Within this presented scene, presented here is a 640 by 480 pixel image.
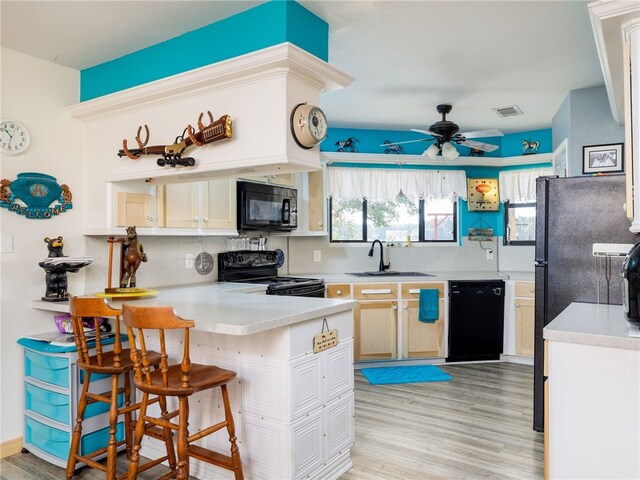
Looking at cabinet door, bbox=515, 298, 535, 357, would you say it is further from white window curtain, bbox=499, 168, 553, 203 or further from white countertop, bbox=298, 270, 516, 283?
white window curtain, bbox=499, 168, 553, 203

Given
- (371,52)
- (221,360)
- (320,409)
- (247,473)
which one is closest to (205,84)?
(371,52)

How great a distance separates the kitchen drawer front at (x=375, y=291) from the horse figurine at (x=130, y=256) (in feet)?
7.12

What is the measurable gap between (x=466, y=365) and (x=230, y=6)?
3.94 metres

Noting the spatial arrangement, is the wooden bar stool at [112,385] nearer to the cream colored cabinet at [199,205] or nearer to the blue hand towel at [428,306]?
the cream colored cabinet at [199,205]

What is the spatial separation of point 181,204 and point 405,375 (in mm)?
2567

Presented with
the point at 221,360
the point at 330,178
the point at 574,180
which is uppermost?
the point at 330,178

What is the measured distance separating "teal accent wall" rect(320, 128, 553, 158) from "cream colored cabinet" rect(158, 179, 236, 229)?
5.94ft

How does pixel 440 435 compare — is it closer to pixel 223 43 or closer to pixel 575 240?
pixel 575 240

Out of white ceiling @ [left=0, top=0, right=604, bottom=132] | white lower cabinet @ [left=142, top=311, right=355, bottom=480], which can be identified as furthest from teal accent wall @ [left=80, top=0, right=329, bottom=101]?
white lower cabinet @ [left=142, top=311, right=355, bottom=480]

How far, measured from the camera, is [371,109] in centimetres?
454

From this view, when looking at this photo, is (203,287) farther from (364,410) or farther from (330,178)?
(330,178)

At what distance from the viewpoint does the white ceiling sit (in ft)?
8.09

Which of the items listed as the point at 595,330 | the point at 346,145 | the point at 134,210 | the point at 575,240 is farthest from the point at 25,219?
the point at 575,240

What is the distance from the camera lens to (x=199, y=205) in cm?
351
